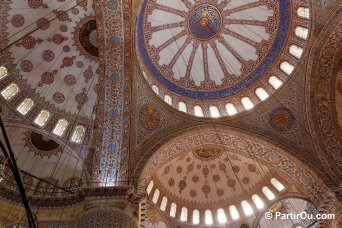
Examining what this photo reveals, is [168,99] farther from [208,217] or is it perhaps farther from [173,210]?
[208,217]

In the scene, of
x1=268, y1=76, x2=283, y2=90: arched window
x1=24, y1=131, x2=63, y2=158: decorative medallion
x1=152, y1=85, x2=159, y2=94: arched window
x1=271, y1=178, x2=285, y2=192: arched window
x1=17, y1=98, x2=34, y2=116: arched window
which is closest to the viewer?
x1=17, y1=98, x2=34, y2=116: arched window

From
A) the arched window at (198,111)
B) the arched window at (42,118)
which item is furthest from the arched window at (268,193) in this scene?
the arched window at (42,118)

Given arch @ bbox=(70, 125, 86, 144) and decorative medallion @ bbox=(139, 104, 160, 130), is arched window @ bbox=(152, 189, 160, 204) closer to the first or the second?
decorative medallion @ bbox=(139, 104, 160, 130)

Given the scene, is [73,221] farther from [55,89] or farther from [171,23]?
[171,23]

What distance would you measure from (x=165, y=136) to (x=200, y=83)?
3.02 metres

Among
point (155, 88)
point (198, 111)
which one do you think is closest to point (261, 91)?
point (198, 111)

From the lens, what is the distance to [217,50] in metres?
11.4

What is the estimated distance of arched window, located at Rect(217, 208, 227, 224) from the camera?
12.2 m

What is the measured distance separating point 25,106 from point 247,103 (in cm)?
748

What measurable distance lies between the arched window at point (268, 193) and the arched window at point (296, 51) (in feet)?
17.7

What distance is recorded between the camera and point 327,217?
26.3ft

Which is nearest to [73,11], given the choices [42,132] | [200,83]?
[42,132]

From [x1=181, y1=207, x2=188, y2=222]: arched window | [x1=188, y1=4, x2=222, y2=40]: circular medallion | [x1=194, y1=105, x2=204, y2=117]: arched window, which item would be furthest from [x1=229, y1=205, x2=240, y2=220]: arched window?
[x1=188, y1=4, x2=222, y2=40]: circular medallion

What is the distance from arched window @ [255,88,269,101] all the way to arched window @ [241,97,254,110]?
1.21 ft
